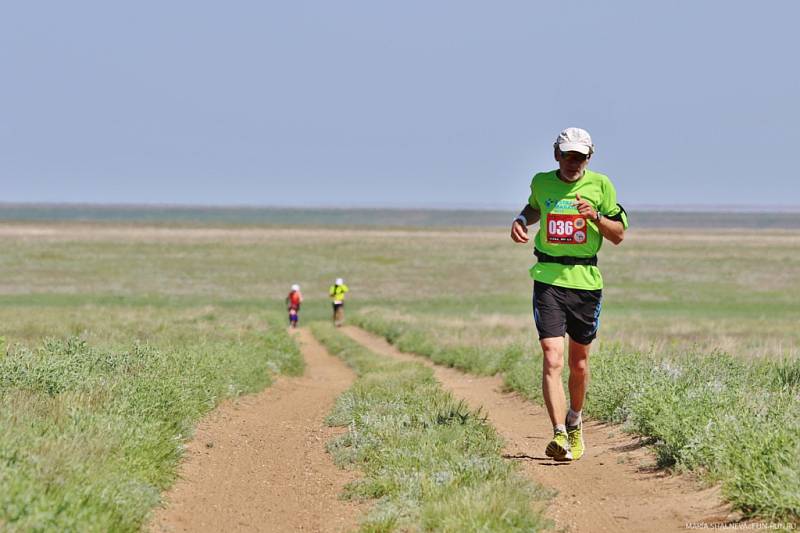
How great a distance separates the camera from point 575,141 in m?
7.27

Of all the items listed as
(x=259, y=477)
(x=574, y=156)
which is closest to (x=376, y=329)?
(x=259, y=477)

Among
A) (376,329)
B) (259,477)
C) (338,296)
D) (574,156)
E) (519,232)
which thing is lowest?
(376,329)

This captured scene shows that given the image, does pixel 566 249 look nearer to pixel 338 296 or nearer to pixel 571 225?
pixel 571 225

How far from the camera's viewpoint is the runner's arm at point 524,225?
7.41 metres

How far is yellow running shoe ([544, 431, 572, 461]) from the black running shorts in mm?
765

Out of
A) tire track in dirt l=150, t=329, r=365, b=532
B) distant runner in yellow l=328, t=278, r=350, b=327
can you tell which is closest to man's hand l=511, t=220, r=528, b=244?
tire track in dirt l=150, t=329, r=365, b=532

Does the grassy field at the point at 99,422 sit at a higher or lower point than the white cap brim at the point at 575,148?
lower

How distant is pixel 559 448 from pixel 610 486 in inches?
25.0

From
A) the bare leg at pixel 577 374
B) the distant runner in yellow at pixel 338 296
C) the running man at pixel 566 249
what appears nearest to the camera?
the running man at pixel 566 249

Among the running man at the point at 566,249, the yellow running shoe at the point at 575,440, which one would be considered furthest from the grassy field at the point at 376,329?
the running man at the point at 566,249

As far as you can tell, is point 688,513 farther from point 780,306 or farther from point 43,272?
point 43,272

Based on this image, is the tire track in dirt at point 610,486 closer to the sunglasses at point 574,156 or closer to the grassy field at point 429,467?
the grassy field at point 429,467

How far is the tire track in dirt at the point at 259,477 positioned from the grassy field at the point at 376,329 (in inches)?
10.7

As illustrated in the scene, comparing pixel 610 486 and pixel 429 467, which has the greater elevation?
pixel 429 467
